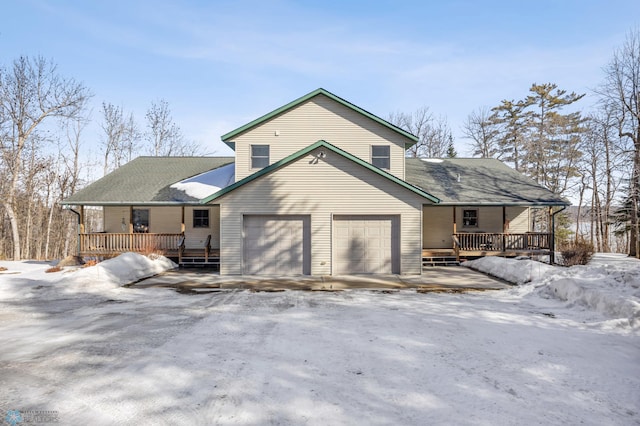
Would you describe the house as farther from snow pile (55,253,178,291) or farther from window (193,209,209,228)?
snow pile (55,253,178,291)

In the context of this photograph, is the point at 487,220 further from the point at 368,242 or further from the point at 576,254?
the point at 368,242

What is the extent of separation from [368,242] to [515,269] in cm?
552

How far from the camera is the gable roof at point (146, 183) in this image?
1609 centimetres

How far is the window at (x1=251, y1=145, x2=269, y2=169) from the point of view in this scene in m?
15.6

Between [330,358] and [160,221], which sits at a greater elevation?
[160,221]

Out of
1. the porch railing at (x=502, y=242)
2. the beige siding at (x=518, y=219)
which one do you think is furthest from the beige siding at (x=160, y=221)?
the beige siding at (x=518, y=219)

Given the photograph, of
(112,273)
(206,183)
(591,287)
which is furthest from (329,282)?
(206,183)

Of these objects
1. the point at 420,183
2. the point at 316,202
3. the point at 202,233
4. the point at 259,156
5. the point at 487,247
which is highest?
the point at 259,156

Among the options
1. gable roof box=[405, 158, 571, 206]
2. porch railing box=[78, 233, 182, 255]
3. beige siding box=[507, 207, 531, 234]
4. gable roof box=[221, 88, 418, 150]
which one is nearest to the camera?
gable roof box=[221, 88, 418, 150]

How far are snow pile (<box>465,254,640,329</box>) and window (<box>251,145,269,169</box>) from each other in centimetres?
1116

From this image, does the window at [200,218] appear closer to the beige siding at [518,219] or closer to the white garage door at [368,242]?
the white garage door at [368,242]

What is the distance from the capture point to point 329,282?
1180cm

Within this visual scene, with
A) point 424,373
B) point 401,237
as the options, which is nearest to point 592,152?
point 401,237

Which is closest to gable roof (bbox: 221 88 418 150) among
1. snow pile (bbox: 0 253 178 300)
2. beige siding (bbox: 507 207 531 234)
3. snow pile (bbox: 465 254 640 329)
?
snow pile (bbox: 0 253 178 300)
